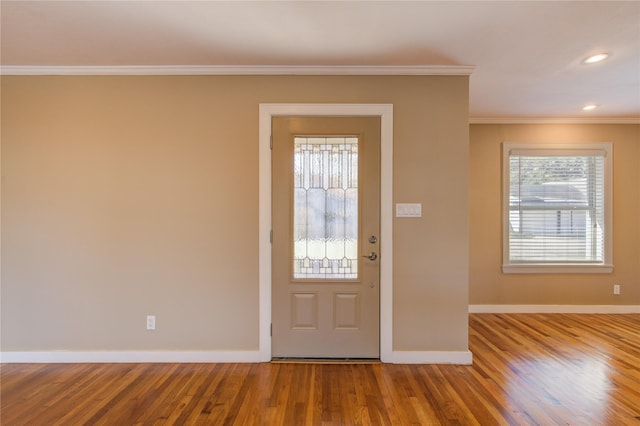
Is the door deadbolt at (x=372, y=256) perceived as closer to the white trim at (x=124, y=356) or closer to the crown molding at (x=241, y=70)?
the white trim at (x=124, y=356)

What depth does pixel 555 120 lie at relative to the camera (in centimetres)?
443

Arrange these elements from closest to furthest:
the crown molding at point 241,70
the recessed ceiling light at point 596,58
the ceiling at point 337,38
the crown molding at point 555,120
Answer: the ceiling at point 337,38 < the recessed ceiling light at point 596,58 < the crown molding at point 241,70 < the crown molding at point 555,120

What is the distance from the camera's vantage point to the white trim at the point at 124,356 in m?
2.89

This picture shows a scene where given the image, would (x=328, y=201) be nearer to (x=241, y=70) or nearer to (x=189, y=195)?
(x=189, y=195)

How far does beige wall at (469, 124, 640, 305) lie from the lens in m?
4.44

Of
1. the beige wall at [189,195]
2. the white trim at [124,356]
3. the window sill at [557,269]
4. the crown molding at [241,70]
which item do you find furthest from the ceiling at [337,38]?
the white trim at [124,356]

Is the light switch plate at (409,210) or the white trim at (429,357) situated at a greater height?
the light switch plate at (409,210)

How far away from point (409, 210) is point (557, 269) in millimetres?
2941

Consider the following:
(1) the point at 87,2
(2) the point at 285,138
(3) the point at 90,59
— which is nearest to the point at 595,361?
(2) the point at 285,138

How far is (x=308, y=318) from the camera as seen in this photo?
9.71ft

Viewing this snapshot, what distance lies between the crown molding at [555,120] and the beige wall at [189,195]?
1765mm

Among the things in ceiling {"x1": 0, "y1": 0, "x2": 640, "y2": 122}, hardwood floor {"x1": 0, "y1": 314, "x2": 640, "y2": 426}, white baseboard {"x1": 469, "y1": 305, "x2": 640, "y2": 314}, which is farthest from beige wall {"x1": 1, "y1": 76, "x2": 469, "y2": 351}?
white baseboard {"x1": 469, "y1": 305, "x2": 640, "y2": 314}

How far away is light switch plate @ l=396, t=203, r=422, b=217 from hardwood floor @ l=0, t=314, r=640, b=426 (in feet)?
4.33

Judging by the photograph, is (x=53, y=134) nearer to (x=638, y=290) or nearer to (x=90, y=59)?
(x=90, y=59)
